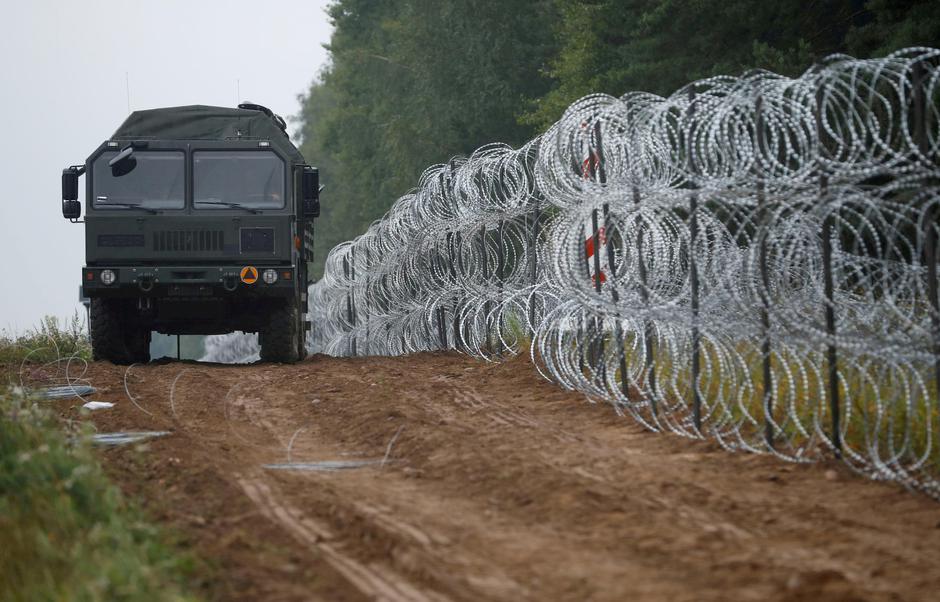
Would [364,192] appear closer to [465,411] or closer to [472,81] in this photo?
[472,81]

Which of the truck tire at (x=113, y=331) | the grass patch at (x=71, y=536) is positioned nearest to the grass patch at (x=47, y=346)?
the truck tire at (x=113, y=331)

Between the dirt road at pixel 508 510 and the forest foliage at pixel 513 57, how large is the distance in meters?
11.4

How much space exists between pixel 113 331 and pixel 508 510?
11.3 m

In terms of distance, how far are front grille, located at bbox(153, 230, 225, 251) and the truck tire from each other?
4.42 feet

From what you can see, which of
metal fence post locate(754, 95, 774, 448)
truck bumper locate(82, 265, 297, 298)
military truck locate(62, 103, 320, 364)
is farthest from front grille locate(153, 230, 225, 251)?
metal fence post locate(754, 95, 774, 448)

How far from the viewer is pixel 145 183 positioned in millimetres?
16422

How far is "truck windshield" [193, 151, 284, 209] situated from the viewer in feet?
53.8

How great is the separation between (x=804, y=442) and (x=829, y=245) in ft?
5.24

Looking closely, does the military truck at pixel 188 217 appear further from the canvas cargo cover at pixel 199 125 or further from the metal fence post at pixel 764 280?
the metal fence post at pixel 764 280

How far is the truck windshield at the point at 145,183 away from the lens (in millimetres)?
16219

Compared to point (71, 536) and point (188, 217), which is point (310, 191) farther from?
point (71, 536)

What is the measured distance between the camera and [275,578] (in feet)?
18.2

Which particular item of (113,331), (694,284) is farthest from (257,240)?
(694,284)

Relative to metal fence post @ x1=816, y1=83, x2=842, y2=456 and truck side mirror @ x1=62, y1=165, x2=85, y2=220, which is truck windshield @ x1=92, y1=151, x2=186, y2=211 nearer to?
truck side mirror @ x1=62, y1=165, x2=85, y2=220
